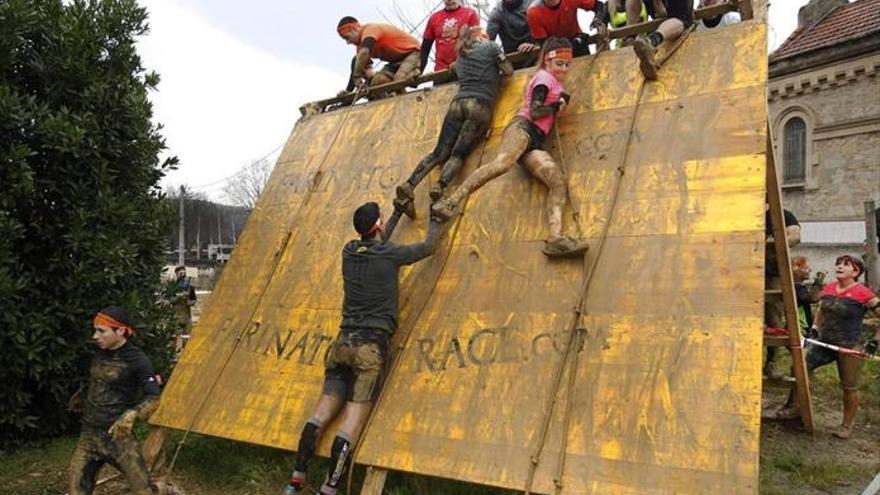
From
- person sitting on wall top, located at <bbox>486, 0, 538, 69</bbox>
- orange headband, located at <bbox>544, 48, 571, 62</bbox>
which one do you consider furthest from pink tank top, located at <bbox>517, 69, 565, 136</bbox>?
person sitting on wall top, located at <bbox>486, 0, 538, 69</bbox>

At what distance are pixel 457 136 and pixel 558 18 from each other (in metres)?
1.52

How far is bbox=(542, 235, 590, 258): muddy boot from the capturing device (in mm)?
4270

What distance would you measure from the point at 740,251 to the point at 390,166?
3262 mm

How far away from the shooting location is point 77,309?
20.0ft

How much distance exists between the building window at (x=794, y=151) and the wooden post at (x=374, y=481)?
1598cm

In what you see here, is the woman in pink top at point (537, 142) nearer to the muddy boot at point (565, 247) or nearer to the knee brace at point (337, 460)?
the muddy boot at point (565, 247)

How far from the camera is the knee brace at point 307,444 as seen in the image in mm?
4195

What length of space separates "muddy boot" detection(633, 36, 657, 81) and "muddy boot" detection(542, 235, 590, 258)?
149 centimetres

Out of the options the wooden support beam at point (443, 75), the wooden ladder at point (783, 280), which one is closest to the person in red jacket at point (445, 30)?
the wooden support beam at point (443, 75)

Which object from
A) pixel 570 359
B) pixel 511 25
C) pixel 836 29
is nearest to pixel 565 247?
pixel 570 359

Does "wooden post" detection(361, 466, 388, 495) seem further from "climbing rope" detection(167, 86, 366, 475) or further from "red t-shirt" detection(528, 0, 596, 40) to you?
"red t-shirt" detection(528, 0, 596, 40)

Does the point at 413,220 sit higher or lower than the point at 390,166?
lower

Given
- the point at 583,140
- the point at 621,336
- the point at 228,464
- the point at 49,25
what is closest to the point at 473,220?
the point at 583,140

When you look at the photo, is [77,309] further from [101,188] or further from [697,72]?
[697,72]
